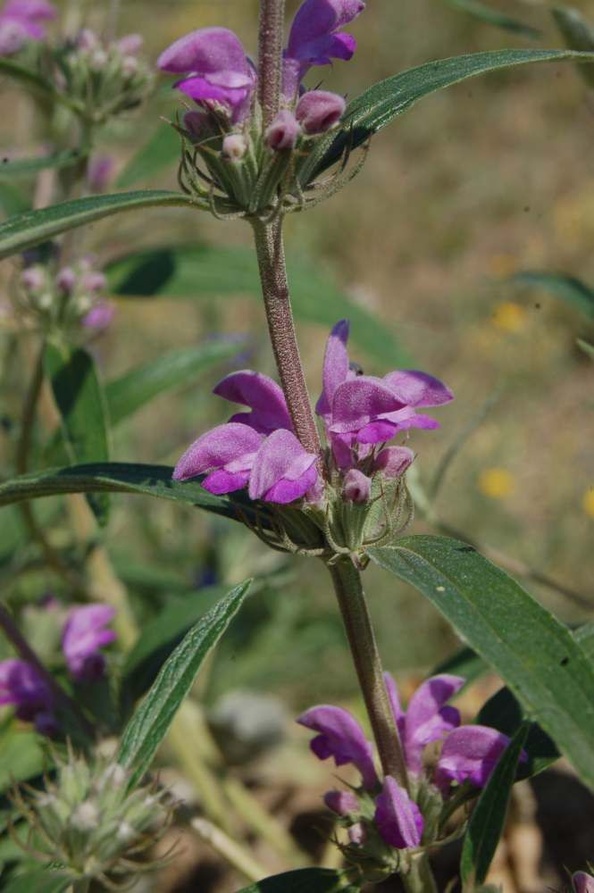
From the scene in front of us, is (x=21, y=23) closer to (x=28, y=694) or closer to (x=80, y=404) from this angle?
(x=80, y=404)

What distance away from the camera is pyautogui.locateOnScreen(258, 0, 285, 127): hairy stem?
31.8 inches

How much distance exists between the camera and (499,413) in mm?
3631

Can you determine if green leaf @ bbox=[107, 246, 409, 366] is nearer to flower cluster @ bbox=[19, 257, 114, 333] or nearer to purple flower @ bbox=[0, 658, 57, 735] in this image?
flower cluster @ bbox=[19, 257, 114, 333]

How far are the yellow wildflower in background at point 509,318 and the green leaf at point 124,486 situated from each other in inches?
111

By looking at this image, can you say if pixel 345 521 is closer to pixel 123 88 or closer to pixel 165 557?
pixel 123 88

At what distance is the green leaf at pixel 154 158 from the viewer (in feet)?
5.28

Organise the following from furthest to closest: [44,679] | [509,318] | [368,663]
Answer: [509,318] → [44,679] → [368,663]

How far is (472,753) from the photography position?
3.19 ft

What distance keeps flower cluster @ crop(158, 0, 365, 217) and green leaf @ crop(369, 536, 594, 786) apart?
12.5 inches

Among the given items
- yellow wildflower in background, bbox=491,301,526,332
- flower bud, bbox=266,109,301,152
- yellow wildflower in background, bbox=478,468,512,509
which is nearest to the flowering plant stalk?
flower bud, bbox=266,109,301,152

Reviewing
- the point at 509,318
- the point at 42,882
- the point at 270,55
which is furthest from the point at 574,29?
the point at 509,318

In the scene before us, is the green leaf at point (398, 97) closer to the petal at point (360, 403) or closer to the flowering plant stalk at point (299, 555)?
the flowering plant stalk at point (299, 555)

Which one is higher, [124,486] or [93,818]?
[124,486]

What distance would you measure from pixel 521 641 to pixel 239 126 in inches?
17.9
